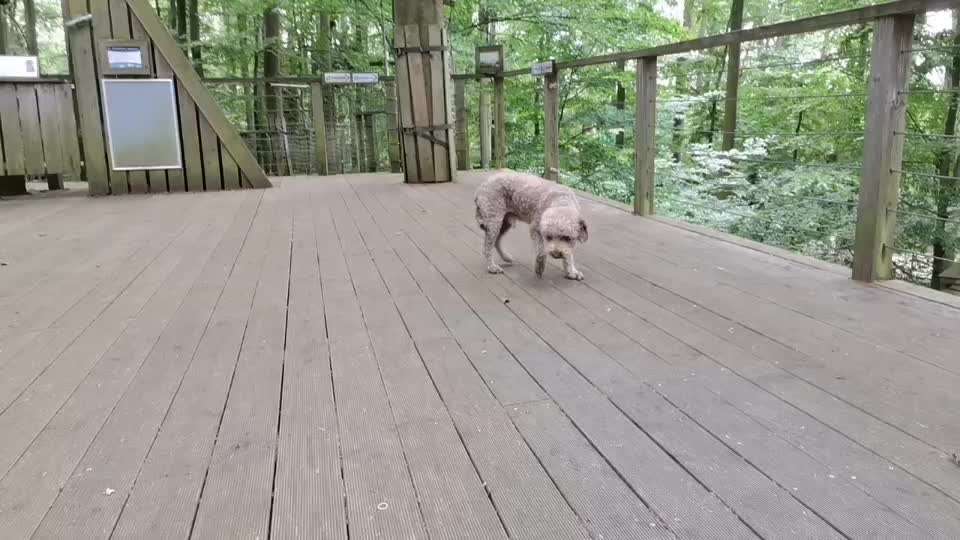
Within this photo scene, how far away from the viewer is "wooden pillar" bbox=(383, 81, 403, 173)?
960 cm

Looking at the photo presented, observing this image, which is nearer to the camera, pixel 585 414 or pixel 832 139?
pixel 585 414

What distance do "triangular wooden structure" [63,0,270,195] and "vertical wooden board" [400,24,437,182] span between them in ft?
5.88

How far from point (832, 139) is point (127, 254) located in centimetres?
821

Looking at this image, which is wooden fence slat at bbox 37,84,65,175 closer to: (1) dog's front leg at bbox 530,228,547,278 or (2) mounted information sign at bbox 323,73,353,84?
(2) mounted information sign at bbox 323,73,353,84

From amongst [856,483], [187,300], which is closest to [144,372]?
[187,300]

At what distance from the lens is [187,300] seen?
3051 millimetres

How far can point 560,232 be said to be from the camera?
3.13 m

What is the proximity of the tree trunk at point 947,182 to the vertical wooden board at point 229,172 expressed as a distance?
7.03 metres

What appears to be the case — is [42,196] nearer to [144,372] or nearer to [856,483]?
[144,372]

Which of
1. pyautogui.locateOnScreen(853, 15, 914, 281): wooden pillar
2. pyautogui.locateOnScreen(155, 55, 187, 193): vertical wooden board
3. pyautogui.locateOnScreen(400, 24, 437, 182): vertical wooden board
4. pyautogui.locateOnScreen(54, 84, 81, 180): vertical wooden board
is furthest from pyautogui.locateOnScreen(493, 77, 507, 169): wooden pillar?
pyautogui.locateOnScreen(853, 15, 914, 281): wooden pillar

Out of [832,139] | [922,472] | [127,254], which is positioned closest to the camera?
[922,472]

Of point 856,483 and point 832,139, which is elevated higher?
point 832,139

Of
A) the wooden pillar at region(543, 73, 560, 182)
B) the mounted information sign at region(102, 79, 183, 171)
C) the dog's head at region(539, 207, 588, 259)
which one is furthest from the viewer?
the mounted information sign at region(102, 79, 183, 171)

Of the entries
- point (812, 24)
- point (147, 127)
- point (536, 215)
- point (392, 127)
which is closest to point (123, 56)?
point (147, 127)
